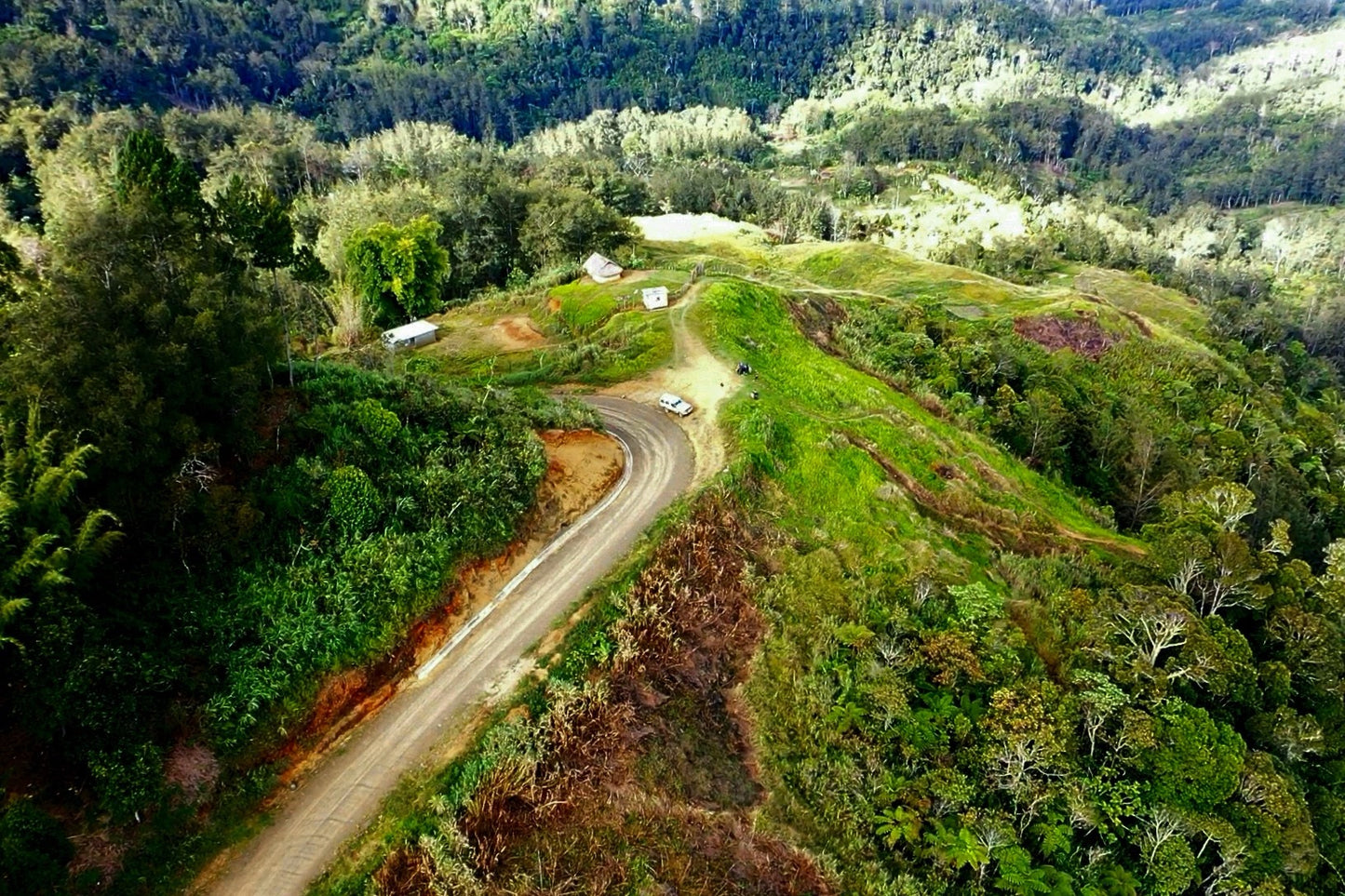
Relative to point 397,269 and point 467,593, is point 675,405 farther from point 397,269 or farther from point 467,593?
point 397,269

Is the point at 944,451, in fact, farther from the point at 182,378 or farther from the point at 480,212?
the point at 480,212

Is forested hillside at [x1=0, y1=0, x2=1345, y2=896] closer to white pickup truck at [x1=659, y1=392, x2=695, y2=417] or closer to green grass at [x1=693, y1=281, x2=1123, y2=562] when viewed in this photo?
green grass at [x1=693, y1=281, x2=1123, y2=562]

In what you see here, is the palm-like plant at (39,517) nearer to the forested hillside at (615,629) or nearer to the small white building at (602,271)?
the forested hillside at (615,629)

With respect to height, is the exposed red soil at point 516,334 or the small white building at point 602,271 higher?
the small white building at point 602,271

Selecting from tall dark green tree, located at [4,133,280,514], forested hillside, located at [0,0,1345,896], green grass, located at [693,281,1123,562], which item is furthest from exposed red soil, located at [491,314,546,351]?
tall dark green tree, located at [4,133,280,514]

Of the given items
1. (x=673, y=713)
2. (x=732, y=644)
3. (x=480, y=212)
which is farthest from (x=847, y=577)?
(x=480, y=212)

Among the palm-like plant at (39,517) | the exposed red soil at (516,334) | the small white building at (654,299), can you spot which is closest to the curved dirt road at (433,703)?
the palm-like plant at (39,517)

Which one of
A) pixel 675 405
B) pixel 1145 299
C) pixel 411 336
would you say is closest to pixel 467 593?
pixel 675 405
